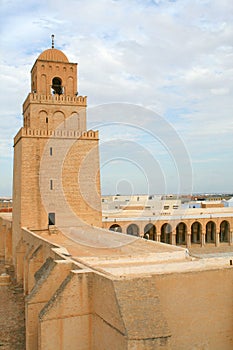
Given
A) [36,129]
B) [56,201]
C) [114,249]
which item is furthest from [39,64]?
[114,249]

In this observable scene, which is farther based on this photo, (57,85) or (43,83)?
(57,85)

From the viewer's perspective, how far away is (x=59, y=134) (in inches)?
794

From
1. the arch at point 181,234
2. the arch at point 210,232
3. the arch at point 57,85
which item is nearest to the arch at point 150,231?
the arch at point 181,234

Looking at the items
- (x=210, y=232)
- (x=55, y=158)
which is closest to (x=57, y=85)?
(x=55, y=158)

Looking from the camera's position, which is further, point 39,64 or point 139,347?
point 39,64

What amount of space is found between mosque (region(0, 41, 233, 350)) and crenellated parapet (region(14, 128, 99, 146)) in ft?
0.17

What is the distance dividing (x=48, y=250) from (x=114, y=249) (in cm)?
228

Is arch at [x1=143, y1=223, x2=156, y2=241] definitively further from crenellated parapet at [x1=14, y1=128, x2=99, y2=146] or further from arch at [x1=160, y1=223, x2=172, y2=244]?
crenellated parapet at [x1=14, y1=128, x2=99, y2=146]

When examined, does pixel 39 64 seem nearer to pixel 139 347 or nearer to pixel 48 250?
pixel 48 250

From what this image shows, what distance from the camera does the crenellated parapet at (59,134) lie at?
64.8ft

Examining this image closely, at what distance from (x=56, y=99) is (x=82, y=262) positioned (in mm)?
12077

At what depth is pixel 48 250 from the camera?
13.6 m

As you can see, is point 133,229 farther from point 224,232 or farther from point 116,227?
point 224,232

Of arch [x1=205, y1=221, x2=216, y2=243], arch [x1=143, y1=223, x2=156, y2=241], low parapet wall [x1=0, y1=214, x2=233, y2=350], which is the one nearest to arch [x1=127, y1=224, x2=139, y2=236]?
arch [x1=143, y1=223, x2=156, y2=241]
